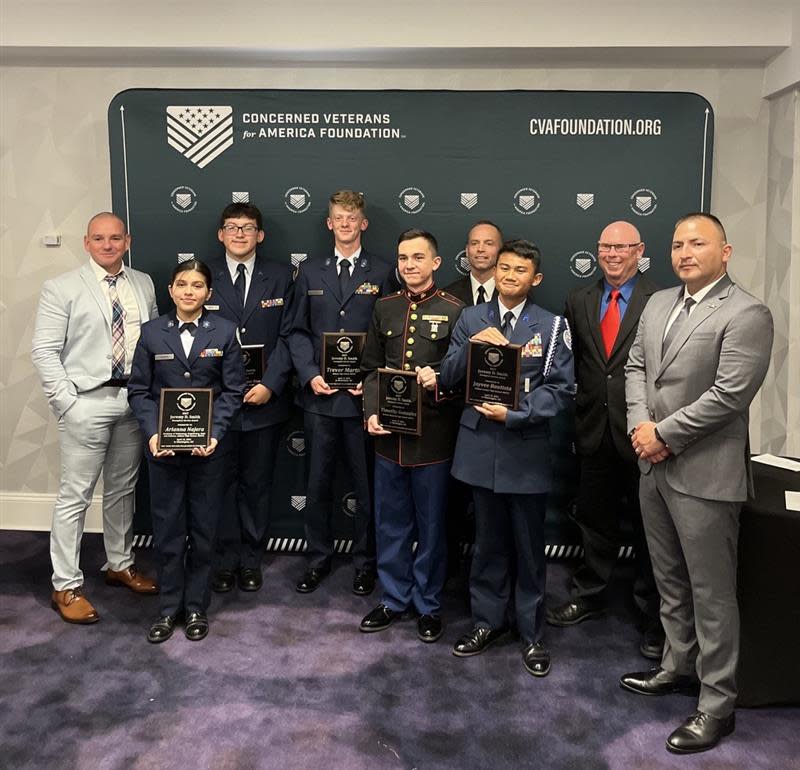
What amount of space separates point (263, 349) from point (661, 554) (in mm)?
2141

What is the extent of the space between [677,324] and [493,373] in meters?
0.69

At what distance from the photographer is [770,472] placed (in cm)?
303

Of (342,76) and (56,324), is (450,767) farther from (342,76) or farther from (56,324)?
(342,76)

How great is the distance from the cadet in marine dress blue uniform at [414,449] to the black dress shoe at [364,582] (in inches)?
11.9

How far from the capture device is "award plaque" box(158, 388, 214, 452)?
3252 millimetres

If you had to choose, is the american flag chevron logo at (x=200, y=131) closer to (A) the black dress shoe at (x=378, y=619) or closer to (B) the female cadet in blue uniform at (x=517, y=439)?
(B) the female cadet in blue uniform at (x=517, y=439)

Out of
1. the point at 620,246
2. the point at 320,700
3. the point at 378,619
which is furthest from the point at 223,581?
the point at 620,246

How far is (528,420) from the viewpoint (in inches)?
117

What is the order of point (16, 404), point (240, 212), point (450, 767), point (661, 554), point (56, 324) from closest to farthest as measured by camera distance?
point (450, 767), point (661, 554), point (56, 324), point (240, 212), point (16, 404)

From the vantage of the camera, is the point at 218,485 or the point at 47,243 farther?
the point at 47,243

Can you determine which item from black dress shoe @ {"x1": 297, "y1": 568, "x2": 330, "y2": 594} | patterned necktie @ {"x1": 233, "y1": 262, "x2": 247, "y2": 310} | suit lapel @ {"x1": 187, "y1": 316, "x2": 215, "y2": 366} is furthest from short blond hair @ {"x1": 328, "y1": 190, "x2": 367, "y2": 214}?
black dress shoe @ {"x1": 297, "y1": 568, "x2": 330, "y2": 594}

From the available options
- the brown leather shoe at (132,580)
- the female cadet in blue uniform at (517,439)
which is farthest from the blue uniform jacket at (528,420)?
the brown leather shoe at (132,580)

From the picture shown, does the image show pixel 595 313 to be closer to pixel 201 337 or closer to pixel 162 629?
pixel 201 337

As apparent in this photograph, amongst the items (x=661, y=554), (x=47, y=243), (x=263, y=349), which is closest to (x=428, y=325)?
(x=263, y=349)
